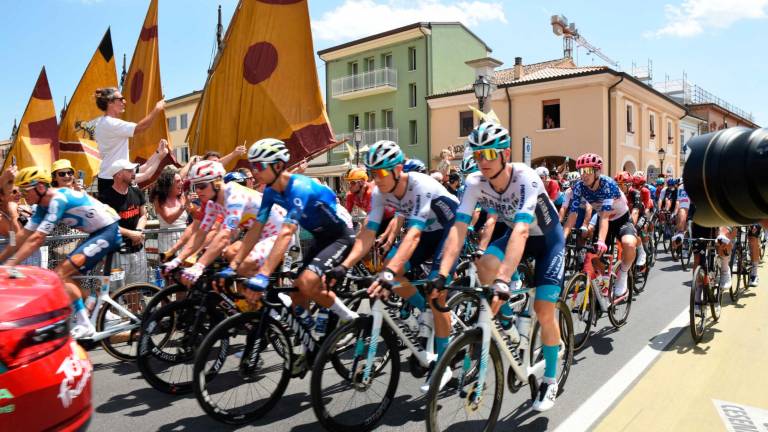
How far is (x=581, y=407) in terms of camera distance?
13.7 ft

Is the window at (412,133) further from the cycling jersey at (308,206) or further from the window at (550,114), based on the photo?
the cycling jersey at (308,206)

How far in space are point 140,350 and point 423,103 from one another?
30.4m

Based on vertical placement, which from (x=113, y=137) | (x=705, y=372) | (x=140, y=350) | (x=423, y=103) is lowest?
(x=705, y=372)

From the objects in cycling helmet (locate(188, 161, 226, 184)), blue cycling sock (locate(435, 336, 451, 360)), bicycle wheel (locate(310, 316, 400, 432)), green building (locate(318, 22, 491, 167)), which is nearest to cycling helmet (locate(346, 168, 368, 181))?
cycling helmet (locate(188, 161, 226, 184))

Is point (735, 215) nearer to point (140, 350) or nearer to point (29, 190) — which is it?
point (140, 350)

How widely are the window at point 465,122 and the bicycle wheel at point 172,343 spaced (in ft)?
91.4

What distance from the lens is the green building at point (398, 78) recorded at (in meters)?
33.6

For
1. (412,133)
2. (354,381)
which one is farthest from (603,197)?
(412,133)

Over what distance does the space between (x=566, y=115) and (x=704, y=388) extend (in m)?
25.8

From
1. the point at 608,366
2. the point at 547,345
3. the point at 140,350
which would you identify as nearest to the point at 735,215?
the point at 547,345

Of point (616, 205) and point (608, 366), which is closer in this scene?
point (608, 366)

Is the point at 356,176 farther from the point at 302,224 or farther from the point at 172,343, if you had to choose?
the point at 172,343

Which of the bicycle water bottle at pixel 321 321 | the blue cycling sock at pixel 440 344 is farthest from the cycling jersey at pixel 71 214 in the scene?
the blue cycling sock at pixel 440 344

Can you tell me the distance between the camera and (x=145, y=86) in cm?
1083
